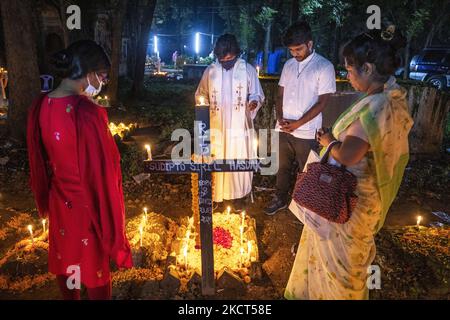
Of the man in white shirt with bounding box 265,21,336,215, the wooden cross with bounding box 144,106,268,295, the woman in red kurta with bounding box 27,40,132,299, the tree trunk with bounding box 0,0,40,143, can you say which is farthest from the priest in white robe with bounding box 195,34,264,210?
the tree trunk with bounding box 0,0,40,143

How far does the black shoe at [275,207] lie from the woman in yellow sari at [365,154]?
2.34 m

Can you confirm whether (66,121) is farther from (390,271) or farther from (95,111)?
(390,271)

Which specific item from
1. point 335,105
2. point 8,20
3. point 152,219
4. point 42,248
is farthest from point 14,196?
point 335,105

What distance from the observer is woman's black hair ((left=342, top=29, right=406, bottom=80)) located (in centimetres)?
236

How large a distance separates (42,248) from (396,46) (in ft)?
13.4

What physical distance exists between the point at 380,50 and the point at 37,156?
253 cm

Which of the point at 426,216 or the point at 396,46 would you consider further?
the point at 426,216

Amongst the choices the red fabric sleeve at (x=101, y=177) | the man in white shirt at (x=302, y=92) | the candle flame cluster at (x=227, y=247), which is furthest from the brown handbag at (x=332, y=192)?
the man in white shirt at (x=302, y=92)

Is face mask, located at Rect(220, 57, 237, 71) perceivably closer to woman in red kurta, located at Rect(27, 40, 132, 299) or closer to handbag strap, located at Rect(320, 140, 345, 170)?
woman in red kurta, located at Rect(27, 40, 132, 299)

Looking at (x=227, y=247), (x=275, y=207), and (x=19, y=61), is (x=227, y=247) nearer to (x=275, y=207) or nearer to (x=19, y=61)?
(x=275, y=207)

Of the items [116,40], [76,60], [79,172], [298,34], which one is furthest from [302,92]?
[116,40]

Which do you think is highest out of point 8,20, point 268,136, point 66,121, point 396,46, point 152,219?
point 8,20

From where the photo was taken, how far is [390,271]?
3656mm

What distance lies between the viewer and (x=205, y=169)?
308 cm
